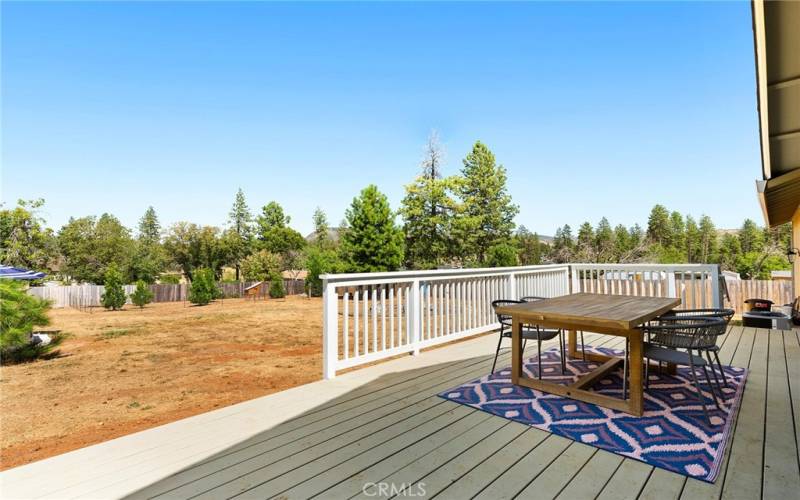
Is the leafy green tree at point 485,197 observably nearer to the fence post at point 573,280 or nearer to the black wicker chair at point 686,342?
the fence post at point 573,280

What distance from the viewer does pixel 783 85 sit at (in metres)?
2.48

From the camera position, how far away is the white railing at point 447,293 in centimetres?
329

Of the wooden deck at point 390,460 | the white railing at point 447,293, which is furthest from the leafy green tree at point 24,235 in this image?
the wooden deck at point 390,460

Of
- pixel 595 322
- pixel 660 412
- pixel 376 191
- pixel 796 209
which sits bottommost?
pixel 660 412

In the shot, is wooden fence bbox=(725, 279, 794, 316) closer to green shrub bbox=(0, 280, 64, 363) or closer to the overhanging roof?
the overhanging roof

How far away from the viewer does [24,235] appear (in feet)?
68.1

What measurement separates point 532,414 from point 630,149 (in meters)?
20.1

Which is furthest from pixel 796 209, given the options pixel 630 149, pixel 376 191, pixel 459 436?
pixel 630 149

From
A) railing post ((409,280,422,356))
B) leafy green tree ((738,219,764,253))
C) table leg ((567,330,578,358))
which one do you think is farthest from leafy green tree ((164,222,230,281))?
leafy green tree ((738,219,764,253))

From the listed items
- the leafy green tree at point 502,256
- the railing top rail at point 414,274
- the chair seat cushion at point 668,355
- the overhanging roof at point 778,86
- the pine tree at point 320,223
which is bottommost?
the chair seat cushion at point 668,355

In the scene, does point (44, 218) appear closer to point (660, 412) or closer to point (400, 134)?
point (400, 134)

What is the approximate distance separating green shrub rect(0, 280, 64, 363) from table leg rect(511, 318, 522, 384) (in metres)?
8.43

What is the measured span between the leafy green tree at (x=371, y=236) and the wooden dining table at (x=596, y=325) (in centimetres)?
1029

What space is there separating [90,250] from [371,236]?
74.1 ft
